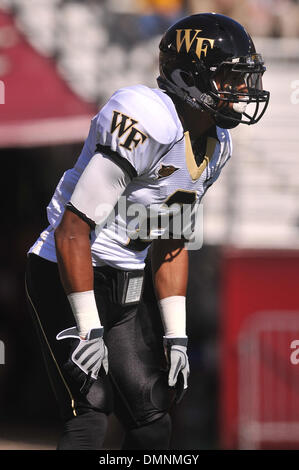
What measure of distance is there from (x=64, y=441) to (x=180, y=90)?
1381 millimetres

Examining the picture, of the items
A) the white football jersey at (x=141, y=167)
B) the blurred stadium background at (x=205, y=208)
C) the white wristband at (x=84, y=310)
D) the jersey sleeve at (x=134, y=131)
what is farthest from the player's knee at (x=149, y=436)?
the blurred stadium background at (x=205, y=208)

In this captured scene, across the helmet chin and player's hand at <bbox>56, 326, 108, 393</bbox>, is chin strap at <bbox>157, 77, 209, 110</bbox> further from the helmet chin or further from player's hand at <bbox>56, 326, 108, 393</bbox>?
player's hand at <bbox>56, 326, 108, 393</bbox>

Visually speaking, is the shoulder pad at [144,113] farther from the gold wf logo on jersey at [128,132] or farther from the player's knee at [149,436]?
the player's knee at [149,436]

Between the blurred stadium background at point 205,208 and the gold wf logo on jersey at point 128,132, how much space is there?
4320 mm

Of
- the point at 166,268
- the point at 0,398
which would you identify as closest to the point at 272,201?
the point at 0,398

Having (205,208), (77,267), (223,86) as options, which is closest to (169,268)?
(77,267)

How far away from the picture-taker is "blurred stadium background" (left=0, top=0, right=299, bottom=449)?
8094 millimetres

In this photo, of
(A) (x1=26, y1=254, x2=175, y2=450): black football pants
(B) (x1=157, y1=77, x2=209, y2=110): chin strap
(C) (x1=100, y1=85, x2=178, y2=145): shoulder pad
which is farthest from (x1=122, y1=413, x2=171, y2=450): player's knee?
(B) (x1=157, y1=77, x2=209, y2=110): chin strap

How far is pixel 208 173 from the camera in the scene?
392cm

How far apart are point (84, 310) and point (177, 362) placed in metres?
0.58

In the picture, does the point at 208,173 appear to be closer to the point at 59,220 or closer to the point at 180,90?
the point at 180,90

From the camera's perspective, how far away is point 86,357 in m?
3.56

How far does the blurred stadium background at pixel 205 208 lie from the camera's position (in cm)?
809

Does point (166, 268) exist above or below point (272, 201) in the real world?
above
